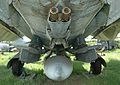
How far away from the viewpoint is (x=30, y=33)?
7.42 meters

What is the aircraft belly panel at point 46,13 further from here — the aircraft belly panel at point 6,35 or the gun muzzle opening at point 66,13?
the aircraft belly panel at point 6,35

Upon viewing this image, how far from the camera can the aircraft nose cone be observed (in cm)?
637

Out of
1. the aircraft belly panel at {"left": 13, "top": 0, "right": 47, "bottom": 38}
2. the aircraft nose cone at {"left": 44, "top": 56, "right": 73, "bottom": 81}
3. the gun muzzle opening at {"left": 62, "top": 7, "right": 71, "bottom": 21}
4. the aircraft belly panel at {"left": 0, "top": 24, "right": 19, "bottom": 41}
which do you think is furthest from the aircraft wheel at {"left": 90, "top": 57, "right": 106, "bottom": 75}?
the gun muzzle opening at {"left": 62, "top": 7, "right": 71, "bottom": 21}

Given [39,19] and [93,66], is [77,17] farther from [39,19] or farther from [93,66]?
[93,66]

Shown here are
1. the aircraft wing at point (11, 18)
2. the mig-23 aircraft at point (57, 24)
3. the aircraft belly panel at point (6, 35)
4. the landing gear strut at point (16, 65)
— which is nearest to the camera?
the mig-23 aircraft at point (57, 24)

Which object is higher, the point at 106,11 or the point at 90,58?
the point at 106,11

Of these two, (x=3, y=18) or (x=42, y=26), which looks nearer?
(x=42, y=26)

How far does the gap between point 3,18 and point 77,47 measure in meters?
1.62

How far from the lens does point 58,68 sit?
6.46 metres

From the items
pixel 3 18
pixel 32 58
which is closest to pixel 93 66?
pixel 32 58

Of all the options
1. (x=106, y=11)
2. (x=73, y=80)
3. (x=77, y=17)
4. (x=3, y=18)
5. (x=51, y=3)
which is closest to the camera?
(x=51, y=3)

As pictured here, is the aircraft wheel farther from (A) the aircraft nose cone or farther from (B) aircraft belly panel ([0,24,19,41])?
(B) aircraft belly panel ([0,24,19,41])

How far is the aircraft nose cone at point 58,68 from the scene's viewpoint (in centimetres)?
637

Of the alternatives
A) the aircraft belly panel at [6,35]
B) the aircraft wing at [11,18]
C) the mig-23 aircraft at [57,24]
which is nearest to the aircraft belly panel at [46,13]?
the mig-23 aircraft at [57,24]
